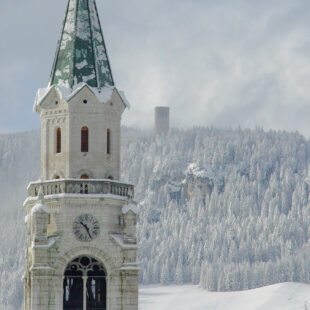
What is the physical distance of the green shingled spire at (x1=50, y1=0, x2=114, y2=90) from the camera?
89.3 m

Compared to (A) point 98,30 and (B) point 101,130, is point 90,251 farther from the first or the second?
(A) point 98,30

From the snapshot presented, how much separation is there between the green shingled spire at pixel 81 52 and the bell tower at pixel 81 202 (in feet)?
0.20

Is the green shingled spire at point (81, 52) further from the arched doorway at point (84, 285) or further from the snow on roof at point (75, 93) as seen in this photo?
the arched doorway at point (84, 285)

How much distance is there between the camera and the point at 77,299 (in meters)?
87.0

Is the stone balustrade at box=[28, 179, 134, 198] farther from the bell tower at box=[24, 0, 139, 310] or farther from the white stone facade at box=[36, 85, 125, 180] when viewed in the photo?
the white stone facade at box=[36, 85, 125, 180]

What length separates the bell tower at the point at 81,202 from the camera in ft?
285

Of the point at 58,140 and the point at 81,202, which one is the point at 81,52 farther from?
the point at 81,202

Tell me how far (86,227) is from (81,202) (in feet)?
5.29

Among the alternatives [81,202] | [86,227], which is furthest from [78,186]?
[86,227]

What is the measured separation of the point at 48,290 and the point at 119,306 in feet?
14.3

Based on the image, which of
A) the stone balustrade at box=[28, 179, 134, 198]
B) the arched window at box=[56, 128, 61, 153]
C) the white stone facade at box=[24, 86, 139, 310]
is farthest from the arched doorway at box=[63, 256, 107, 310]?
the arched window at box=[56, 128, 61, 153]

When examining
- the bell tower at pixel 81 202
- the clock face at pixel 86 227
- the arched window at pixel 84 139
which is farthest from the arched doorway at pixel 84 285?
the arched window at pixel 84 139

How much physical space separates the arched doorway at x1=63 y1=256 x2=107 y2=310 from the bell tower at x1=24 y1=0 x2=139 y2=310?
60 mm

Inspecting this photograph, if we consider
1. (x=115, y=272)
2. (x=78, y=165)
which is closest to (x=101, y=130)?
(x=78, y=165)
